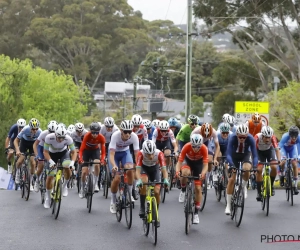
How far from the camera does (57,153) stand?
15.2 m

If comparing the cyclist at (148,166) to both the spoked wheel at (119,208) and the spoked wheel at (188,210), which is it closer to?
the spoked wheel at (188,210)

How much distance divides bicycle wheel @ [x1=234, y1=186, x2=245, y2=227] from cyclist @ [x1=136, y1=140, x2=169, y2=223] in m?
1.60

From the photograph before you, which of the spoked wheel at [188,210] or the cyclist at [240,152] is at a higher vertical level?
the cyclist at [240,152]

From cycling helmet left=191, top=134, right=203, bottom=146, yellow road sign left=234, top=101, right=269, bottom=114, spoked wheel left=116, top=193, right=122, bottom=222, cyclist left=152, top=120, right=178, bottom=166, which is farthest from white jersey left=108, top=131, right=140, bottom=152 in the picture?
yellow road sign left=234, top=101, right=269, bottom=114

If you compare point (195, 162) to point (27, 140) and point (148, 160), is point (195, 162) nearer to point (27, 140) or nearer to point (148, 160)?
point (148, 160)

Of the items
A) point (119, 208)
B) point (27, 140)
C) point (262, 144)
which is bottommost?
point (119, 208)

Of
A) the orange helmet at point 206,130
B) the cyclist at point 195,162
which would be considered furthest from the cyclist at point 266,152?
the cyclist at point 195,162

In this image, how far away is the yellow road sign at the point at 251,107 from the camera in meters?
27.3

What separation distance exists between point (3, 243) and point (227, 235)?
3875mm

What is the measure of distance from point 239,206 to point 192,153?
1.32 m

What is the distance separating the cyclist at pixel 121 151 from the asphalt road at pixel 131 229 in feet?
2.46

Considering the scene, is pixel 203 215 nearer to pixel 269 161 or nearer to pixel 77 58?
pixel 269 161

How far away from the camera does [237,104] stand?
27219 mm

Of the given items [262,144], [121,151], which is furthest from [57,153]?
[262,144]
